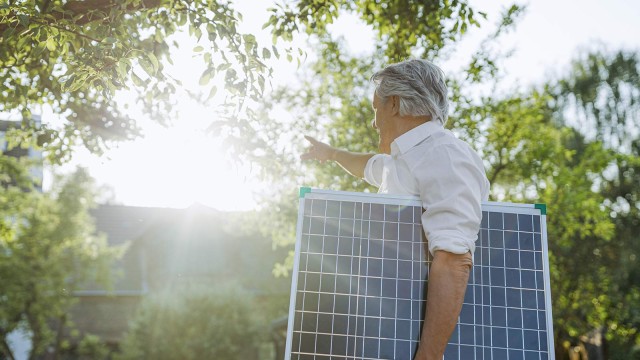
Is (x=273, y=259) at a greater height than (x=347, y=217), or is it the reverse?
(x=273, y=259)

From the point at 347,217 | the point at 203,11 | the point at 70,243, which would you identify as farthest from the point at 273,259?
the point at 347,217

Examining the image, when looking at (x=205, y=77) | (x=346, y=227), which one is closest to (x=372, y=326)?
(x=346, y=227)

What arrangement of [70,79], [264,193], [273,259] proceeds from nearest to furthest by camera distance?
[70,79] < [264,193] < [273,259]

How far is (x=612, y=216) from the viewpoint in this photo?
2455 cm

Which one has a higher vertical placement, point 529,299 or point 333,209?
point 333,209

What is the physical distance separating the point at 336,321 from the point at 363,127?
10819 millimetres

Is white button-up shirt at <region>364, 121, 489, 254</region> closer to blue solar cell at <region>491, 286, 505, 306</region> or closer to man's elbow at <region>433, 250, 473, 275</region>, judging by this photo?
man's elbow at <region>433, 250, 473, 275</region>

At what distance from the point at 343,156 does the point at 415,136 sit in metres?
1.09

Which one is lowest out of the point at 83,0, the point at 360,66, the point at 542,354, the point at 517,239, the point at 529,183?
the point at 542,354

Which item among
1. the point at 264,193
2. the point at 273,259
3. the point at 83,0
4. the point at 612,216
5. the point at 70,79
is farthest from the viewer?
the point at 273,259

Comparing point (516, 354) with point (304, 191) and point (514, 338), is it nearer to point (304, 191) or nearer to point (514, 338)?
point (514, 338)

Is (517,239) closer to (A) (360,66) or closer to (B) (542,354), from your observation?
(B) (542,354)

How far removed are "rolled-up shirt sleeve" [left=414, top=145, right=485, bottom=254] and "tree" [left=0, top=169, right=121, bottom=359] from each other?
1830cm

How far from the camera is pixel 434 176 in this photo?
220 centimetres
